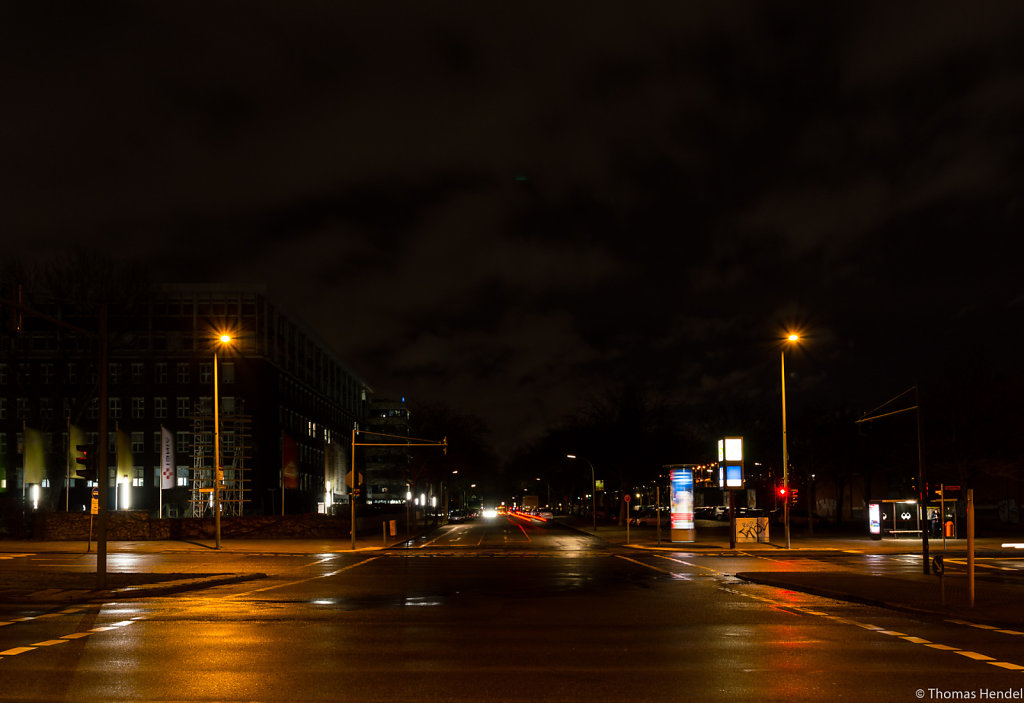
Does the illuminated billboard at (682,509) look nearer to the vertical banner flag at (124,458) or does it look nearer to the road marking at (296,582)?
the road marking at (296,582)

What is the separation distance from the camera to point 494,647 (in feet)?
44.2

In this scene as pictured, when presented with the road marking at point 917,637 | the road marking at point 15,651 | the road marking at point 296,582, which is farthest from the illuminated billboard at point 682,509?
the road marking at point 15,651

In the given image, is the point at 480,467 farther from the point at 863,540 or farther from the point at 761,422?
the point at 863,540

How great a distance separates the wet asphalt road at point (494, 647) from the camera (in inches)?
405

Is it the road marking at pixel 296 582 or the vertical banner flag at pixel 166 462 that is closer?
the road marking at pixel 296 582

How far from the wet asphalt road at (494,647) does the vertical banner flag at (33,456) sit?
39.9 meters

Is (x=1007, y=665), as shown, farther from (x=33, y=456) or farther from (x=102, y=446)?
(x=33, y=456)

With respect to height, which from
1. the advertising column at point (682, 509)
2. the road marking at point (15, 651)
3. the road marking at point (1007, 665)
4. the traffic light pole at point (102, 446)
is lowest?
the advertising column at point (682, 509)

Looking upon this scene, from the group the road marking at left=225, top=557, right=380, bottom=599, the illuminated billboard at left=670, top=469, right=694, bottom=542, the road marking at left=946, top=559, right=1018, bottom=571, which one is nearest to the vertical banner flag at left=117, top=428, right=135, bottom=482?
the road marking at left=225, top=557, right=380, bottom=599

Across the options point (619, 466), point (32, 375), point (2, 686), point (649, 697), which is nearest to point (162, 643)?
point (2, 686)

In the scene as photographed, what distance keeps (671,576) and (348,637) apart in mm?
15138

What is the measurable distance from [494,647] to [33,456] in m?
52.3

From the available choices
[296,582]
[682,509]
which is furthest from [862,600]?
[682,509]

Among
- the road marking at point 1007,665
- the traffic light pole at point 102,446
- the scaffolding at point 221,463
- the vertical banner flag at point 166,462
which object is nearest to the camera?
the road marking at point 1007,665
